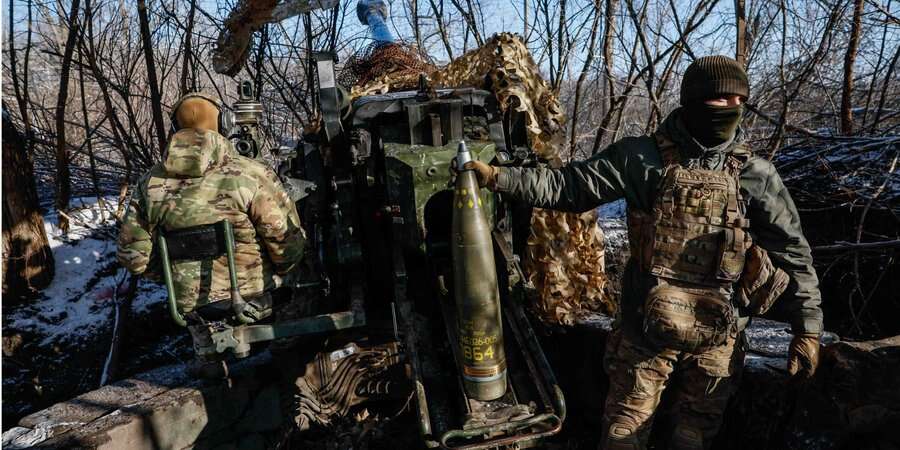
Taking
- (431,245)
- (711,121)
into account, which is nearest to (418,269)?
(431,245)

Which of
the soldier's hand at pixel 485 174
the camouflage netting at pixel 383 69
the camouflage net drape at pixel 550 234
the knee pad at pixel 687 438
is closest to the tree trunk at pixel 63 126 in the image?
the camouflage netting at pixel 383 69

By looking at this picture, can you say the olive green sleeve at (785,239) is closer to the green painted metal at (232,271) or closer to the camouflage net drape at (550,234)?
the camouflage net drape at (550,234)

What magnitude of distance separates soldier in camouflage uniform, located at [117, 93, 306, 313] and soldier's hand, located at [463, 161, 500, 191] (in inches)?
56.3

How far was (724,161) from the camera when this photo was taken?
2.52 meters

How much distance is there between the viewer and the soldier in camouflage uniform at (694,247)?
246 cm

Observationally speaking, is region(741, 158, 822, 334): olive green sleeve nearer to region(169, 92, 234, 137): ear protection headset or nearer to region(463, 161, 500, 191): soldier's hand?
region(463, 161, 500, 191): soldier's hand

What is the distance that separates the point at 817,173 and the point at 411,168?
12.3ft

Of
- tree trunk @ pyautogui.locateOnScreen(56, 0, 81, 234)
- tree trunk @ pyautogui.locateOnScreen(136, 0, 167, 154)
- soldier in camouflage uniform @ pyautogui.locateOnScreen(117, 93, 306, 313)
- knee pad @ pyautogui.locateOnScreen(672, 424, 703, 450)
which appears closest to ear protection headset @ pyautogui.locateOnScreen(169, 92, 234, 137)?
soldier in camouflage uniform @ pyautogui.locateOnScreen(117, 93, 306, 313)

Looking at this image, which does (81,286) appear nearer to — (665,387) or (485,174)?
(485,174)

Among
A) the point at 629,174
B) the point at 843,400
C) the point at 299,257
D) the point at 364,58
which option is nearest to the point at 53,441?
the point at 299,257

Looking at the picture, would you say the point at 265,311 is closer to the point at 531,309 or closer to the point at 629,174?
the point at 531,309

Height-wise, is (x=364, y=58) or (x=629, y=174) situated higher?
(x=364, y=58)

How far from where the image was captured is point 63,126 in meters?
6.02

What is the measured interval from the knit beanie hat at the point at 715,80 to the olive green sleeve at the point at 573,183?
1.43ft
